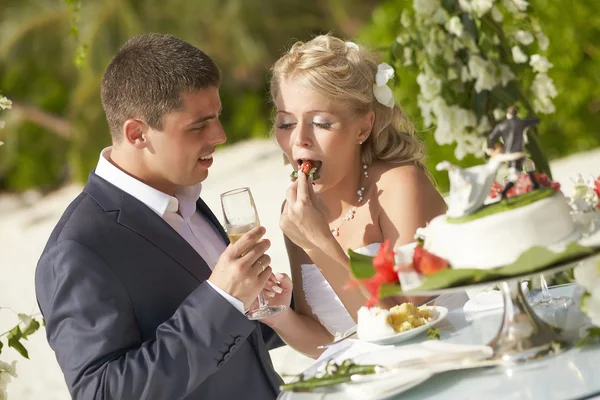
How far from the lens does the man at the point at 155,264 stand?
→ 291 cm

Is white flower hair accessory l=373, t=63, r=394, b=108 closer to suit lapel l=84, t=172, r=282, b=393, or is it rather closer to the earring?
the earring

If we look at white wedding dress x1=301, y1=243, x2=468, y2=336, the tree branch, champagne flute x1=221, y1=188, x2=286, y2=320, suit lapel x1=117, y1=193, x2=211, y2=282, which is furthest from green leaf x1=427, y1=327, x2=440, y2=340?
the tree branch

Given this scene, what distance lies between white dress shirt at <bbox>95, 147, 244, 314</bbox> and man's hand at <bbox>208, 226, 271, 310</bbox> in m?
0.03

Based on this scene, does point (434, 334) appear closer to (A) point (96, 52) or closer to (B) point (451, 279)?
(B) point (451, 279)

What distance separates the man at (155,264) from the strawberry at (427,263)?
78 cm

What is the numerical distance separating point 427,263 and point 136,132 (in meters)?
1.55

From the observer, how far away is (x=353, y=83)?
13.6 feet

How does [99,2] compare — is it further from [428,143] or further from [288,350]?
[288,350]

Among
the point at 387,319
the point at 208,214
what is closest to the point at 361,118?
the point at 208,214

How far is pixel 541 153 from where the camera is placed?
442cm

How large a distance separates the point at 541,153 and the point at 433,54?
729mm

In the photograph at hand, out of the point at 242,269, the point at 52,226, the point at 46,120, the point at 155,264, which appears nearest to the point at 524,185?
the point at 242,269

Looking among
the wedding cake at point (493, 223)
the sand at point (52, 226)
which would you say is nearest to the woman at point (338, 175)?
the wedding cake at point (493, 223)

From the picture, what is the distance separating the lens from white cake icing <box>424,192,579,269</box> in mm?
2320
